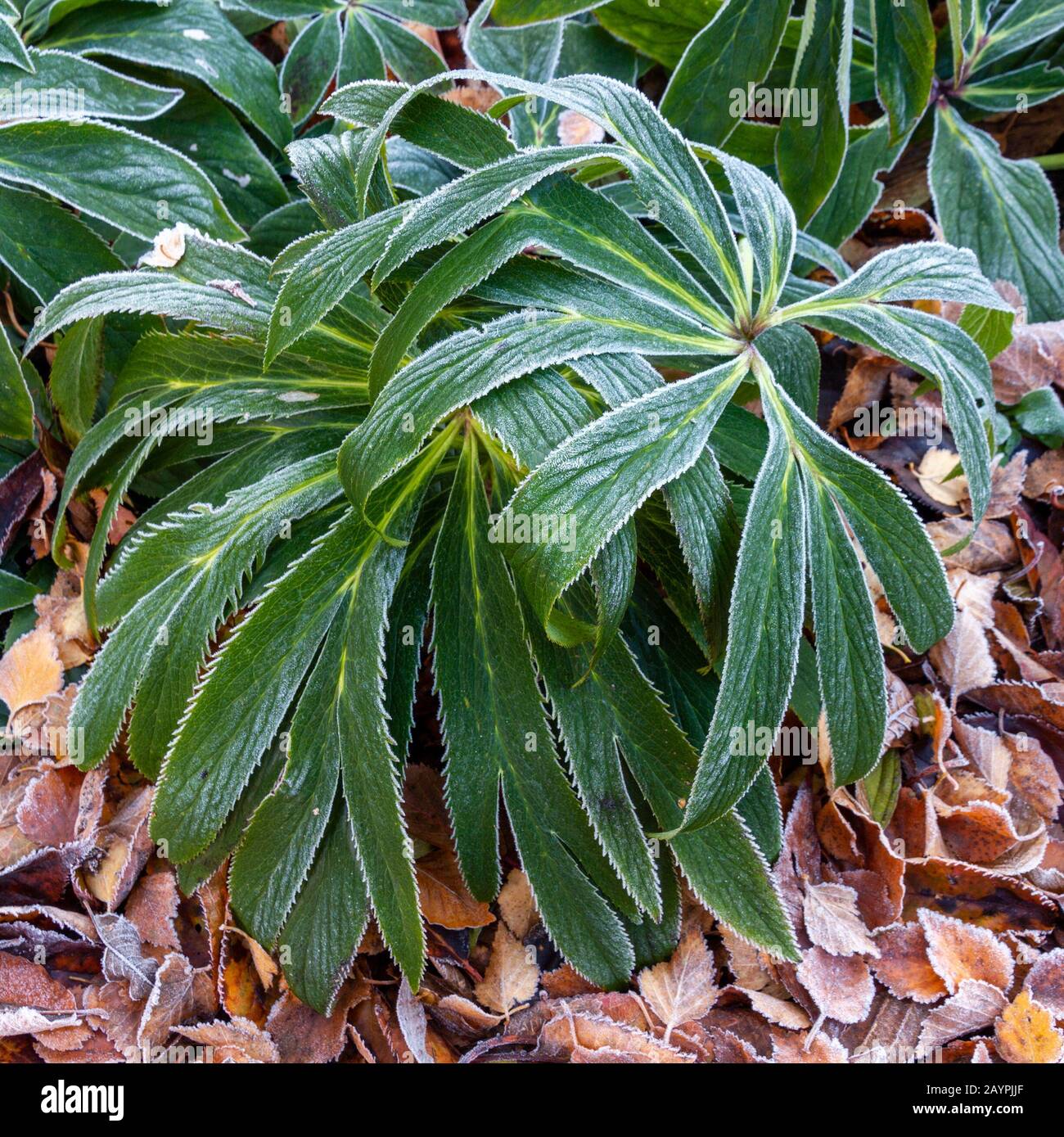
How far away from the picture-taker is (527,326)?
900 mm

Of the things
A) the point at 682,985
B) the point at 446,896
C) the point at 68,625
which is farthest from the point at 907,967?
the point at 68,625

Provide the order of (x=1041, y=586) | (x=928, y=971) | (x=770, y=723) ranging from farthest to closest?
(x=1041, y=586) < (x=928, y=971) < (x=770, y=723)

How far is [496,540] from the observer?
2.97 ft

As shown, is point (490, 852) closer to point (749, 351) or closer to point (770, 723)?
point (770, 723)

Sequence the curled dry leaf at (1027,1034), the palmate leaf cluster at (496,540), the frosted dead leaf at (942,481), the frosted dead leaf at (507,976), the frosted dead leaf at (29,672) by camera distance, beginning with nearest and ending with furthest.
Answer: the palmate leaf cluster at (496,540)
the curled dry leaf at (1027,1034)
the frosted dead leaf at (507,976)
the frosted dead leaf at (29,672)
the frosted dead leaf at (942,481)

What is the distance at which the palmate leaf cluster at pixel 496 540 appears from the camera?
90 cm

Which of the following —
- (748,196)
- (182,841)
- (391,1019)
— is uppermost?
(748,196)

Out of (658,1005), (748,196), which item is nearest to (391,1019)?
(658,1005)

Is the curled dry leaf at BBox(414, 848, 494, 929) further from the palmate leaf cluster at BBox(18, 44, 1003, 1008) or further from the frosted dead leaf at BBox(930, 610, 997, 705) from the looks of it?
the frosted dead leaf at BBox(930, 610, 997, 705)

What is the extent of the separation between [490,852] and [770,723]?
0.37m

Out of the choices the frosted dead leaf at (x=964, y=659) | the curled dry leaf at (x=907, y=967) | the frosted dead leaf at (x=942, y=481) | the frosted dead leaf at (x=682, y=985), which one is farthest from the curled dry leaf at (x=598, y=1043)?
the frosted dead leaf at (x=942, y=481)

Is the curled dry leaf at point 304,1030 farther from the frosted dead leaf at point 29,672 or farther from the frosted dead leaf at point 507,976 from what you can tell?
the frosted dead leaf at point 29,672

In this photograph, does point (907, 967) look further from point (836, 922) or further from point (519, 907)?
point (519, 907)

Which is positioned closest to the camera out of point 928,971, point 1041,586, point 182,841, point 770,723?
point 770,723
